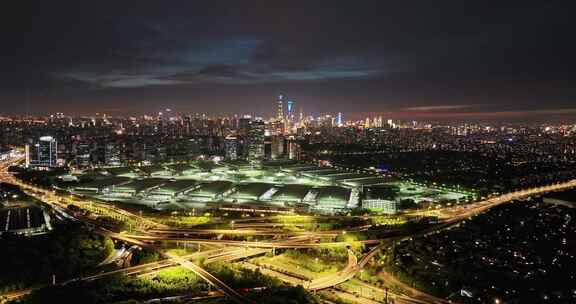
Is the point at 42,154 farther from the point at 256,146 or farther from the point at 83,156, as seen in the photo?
the point at 256,146

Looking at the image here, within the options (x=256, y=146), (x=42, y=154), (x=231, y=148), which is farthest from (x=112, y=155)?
(x=256, y=146)

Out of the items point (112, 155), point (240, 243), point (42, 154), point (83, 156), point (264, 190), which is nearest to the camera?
point (240, 243)

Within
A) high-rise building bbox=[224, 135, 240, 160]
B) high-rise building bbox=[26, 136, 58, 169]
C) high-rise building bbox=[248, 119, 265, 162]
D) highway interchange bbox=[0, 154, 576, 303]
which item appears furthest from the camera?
high-rise building bbox=[248, 119, 265, 162]

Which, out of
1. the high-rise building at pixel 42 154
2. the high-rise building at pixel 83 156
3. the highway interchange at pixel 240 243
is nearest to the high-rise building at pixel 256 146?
the high-rise building at pixel 83 156

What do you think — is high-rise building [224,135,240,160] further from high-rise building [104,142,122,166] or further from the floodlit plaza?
the floodlit plaza

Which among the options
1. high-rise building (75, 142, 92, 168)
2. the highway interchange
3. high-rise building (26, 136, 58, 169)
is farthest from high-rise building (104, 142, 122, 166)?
the highway interchange

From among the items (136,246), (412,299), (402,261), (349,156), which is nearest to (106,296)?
(136,246)

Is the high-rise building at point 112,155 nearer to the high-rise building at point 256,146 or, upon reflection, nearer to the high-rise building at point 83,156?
the high-rise building at point 83,156

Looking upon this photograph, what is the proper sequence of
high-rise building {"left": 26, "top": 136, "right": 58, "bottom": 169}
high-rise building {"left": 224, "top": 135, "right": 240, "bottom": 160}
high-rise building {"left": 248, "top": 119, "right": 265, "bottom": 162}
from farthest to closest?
1. high-rise building {"left": 248, "top": 119, "right": 265, "bottom": 162}
2. high-rise building {"left": 224, "top": 135, "right": 240, "bottom": 160}
3. high-rise building {"left": 26, "top": 136, "right": 58, "bottom": 169}
